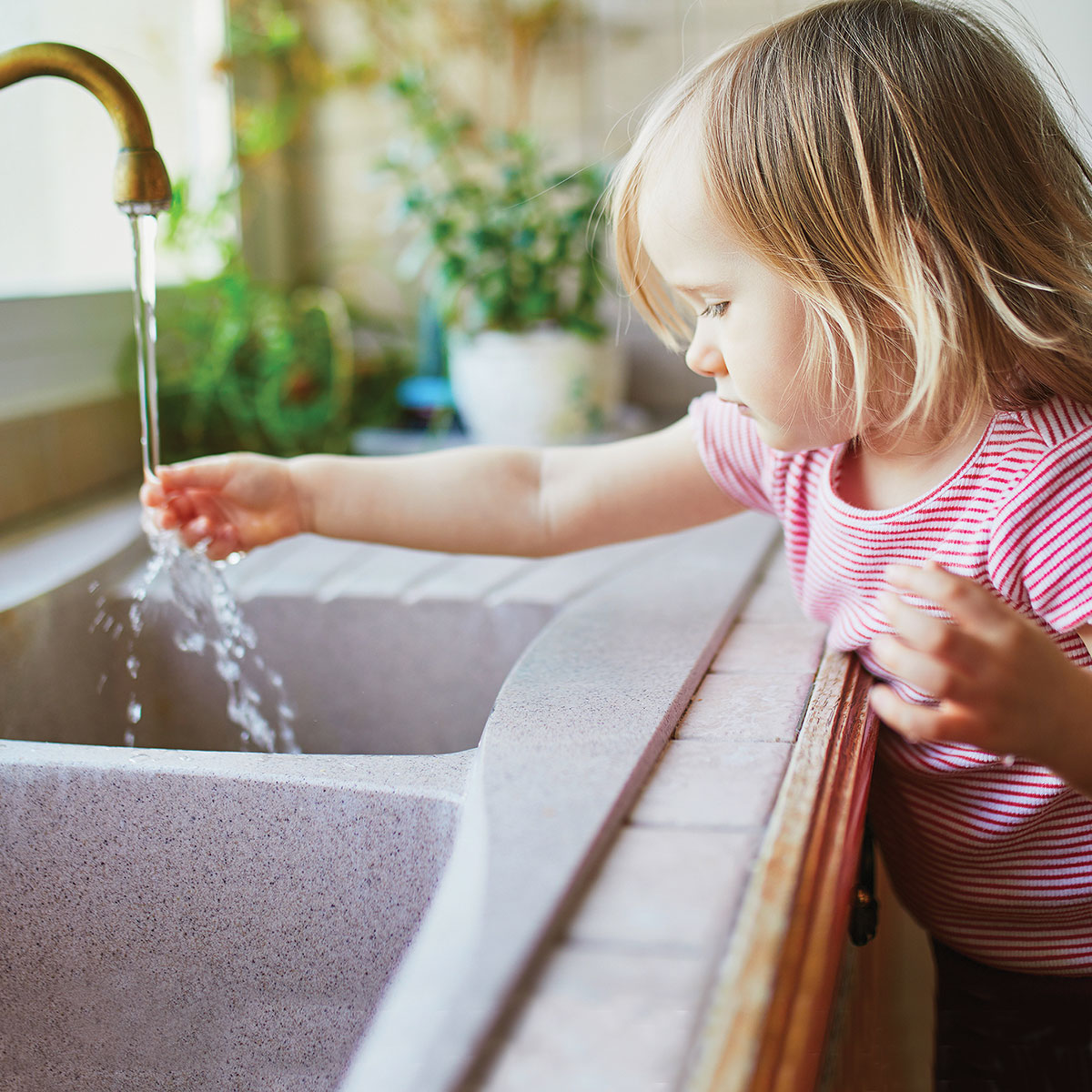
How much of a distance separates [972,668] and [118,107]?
22.8 inches

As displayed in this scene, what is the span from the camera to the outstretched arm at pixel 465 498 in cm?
86

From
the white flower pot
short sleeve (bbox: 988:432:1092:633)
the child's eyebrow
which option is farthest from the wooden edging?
the white flower pot

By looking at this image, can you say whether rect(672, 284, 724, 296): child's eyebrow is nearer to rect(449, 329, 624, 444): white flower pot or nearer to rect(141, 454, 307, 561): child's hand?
rect(141, 454, 307, 561): child's hand

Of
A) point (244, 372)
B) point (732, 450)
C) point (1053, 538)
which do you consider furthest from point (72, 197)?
point (1053, 538)

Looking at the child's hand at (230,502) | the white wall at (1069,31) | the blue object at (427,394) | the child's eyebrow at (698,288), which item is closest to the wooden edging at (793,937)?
the child's eyebrow at (698,288)

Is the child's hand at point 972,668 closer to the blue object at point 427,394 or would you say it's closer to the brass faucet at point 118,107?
the brass faucet at point 118,107

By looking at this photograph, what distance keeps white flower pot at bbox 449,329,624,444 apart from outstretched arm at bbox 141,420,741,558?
1.68ft

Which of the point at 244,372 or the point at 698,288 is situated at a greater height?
the point at 698,288

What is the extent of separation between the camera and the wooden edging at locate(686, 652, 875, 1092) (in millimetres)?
354

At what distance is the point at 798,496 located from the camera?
82 centimetres

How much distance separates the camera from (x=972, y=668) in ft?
1.63

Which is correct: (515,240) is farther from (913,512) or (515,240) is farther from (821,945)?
(821,945)

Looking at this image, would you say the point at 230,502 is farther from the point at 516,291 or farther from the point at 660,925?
the point at 516,291

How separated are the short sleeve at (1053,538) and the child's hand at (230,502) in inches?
19.5
